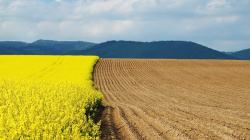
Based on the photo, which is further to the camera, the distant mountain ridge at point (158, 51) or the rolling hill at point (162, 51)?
the rolling hill at point (162, 51)

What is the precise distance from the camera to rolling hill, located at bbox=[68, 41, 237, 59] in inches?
6599

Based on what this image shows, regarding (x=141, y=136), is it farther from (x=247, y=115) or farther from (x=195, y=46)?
(x=195, y=46)

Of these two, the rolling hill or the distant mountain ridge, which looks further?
the rolling hill

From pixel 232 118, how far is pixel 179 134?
343cm

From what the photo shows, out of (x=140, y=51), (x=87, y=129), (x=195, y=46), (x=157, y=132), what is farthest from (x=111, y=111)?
(x=195, y=46)

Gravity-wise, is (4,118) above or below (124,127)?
above

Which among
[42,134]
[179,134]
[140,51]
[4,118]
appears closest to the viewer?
[42,134]

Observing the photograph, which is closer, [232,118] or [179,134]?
[179,134]

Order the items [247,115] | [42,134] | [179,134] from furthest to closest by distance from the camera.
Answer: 1. [247,115]
2. [179,134]
3. [42,134]

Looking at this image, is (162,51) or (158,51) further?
(158,51)

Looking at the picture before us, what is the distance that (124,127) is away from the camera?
8602 millimetres

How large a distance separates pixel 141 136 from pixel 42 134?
317 centimetres

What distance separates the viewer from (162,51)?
173m

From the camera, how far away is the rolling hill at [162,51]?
16762cm
